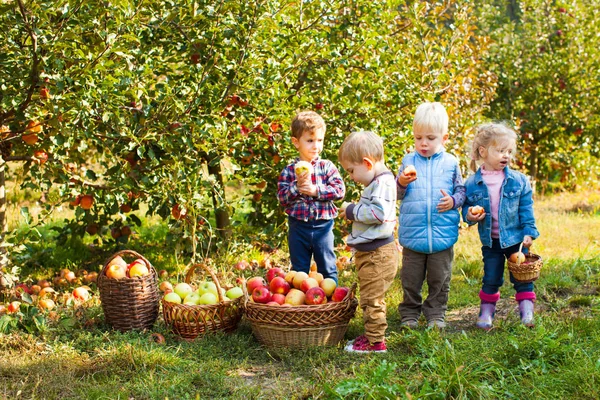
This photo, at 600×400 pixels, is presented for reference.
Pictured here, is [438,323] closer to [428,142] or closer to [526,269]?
[526,269]

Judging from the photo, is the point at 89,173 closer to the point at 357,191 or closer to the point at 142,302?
the point at 142,302

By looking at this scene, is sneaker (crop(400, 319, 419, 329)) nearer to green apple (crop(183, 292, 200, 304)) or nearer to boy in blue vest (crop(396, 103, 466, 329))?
boy in blue vest (crop(396, 103, 466, 329))

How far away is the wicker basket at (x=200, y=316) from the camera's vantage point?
3.80 metres

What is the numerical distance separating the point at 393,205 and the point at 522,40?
586 cm

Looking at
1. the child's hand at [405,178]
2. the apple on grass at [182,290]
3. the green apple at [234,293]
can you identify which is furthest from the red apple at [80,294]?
the child's hand at [405,178]

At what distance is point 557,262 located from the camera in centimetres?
528

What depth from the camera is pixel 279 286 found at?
12.6ft

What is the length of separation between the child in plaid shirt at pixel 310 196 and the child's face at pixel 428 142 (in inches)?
21.0

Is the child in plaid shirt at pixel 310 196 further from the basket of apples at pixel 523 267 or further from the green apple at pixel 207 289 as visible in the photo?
the basket of apples at pixel 523 267

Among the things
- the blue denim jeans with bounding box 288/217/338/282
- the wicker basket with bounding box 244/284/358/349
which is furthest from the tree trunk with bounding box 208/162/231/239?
the wicker basket with bounding box 244/284/358/349

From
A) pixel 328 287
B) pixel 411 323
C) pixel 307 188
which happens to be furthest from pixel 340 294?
pixel 307 188

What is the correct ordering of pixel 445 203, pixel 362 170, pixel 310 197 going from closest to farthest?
pixel 362 170, pixel 445 203, pixel 310 197

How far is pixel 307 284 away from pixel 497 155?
1.31 metres

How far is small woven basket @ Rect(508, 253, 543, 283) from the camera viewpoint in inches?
154
